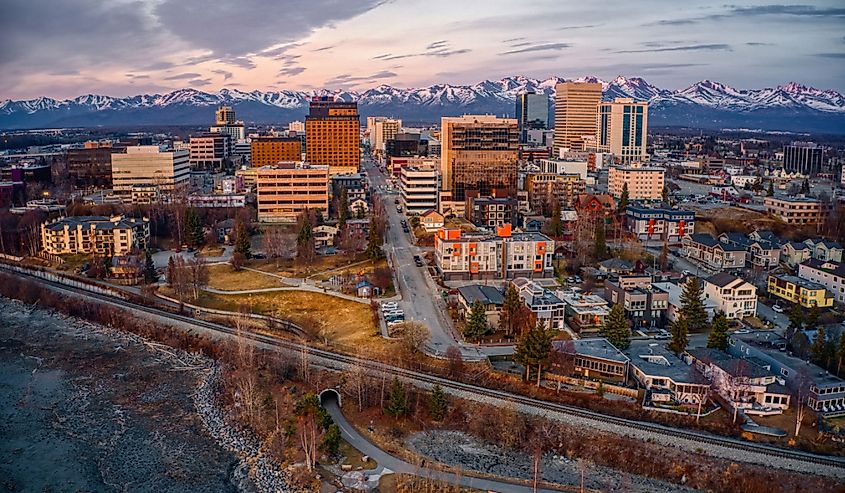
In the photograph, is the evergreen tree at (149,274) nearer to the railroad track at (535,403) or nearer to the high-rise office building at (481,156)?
the railroad track at (535,403)

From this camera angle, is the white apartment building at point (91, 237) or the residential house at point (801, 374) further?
the white apartment building at point (91, 237)

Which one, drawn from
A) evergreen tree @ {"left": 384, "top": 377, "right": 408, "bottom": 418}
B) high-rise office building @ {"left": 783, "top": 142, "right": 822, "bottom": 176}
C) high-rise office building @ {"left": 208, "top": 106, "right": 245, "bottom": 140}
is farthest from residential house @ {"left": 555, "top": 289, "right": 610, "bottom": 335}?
high-rise office building @ {"left": 208, "top": 106, "right": 245, "bottom": 140}

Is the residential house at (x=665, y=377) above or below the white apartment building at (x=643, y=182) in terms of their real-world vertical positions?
below

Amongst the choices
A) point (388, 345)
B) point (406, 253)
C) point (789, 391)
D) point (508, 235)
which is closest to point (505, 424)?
point (388, 345)

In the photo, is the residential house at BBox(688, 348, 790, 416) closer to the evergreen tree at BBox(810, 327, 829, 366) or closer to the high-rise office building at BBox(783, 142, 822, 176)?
the evergreen tree at BBox(810, 327, 829, 366)

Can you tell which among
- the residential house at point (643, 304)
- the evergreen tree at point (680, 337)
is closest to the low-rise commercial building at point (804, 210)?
the residential house at point (643, 304)

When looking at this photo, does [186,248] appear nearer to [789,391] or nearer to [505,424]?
[505,424]

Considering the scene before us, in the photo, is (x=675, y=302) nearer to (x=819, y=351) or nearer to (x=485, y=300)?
(x=819, y=351)
